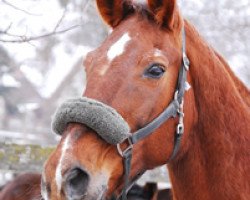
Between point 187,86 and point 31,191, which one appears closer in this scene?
point 187,86

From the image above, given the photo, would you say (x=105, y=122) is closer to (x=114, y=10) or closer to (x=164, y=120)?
(x=164, y=120)

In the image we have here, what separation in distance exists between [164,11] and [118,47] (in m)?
0.36

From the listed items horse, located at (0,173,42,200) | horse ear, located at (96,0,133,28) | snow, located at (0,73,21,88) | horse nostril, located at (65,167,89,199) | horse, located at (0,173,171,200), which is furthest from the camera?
snow, located at (0,73,21,88)

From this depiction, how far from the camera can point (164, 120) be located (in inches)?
Answer: 119

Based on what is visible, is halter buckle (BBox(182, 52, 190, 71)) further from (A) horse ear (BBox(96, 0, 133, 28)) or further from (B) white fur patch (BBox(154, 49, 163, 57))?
(A) horse ear (BBox(96, 0, 133, 28))

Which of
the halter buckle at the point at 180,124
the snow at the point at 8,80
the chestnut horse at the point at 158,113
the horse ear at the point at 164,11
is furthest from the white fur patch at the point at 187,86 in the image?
the snow at the point at 8,80

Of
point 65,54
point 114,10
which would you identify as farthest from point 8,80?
point 114,10

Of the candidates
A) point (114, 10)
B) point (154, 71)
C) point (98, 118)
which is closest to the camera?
point (98, 118)

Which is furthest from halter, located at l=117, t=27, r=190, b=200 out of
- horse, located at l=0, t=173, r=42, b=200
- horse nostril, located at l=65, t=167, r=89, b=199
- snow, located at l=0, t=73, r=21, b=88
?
snow, located at l=0, t=73, r=21, b=88

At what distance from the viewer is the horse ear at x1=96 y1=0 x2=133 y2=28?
10.7 ft

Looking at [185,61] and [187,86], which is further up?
[185,61]

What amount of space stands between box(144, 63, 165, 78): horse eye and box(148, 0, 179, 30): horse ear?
0.28 m

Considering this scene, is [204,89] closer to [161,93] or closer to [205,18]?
[161,93]

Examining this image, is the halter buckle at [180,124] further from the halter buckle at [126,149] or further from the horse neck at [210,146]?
the halter buckle at [126,149]
